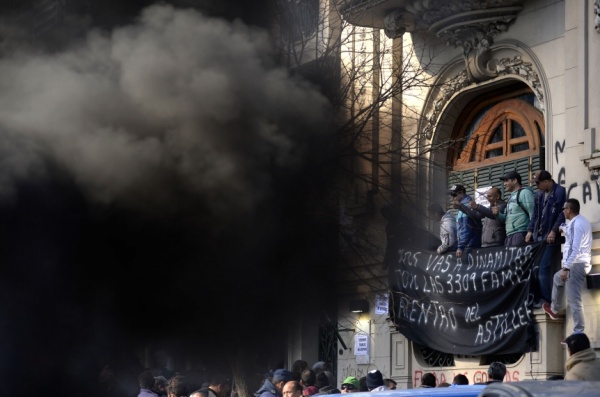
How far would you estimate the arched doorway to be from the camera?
50.4ft

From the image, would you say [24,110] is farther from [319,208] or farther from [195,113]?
[319,208]

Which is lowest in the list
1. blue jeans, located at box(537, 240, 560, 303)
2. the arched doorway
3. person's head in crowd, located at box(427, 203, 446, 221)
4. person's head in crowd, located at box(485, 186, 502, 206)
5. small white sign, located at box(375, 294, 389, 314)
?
small white sign, located at box(375, 294, 389, 314)

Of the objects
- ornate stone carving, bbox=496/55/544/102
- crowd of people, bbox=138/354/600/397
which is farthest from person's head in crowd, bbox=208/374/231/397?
ornate stone carving, bbox=496/55/544/102

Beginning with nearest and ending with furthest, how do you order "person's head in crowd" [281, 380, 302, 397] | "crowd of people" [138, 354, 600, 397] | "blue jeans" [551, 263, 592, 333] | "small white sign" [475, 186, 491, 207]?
"crowd of people" [138, 354, 600, 397]
"person's head in crowd" [281, 380, 302, 397]
"blue jeans" [551, 263, 592, 333]
"small white sign" [475, 186, 491, 207]

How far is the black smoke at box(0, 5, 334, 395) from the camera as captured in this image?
324 inches

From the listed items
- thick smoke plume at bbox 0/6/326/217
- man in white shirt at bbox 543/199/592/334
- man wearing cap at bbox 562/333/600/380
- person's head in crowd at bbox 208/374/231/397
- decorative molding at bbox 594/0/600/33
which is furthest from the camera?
decorative molding at bbox 594/0/600/33

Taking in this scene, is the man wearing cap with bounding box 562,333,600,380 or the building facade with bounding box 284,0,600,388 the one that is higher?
the building facade with bounding box 284,0,600,388

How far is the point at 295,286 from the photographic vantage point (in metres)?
11.3

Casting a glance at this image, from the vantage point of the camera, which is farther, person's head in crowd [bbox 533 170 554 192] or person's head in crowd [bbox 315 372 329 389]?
person's head in crowd [bbox 533 170 554 192]

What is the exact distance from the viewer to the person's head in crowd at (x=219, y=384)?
36.4 ft

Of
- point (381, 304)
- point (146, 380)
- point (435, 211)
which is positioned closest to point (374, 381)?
point (146, 380)

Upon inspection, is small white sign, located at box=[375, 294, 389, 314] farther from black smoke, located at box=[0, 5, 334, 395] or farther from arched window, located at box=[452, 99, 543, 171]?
black smoke, located at box=[0, 5, 334, 395]

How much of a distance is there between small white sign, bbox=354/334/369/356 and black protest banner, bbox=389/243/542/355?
3.66 feet

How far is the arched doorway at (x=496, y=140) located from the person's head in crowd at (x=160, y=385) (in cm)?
554
